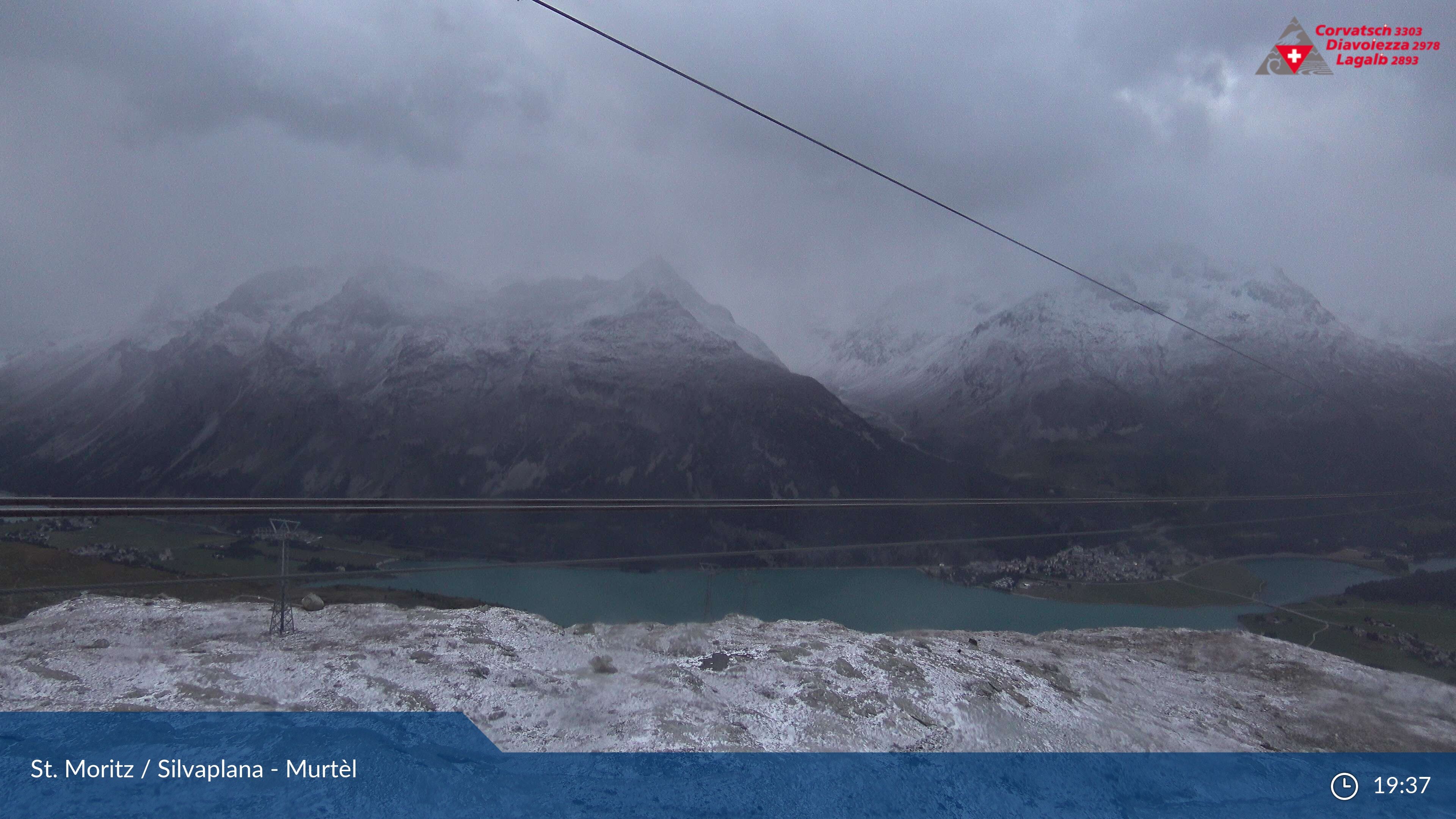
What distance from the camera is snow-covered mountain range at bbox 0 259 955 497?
360 ft

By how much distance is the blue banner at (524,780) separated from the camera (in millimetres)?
3531

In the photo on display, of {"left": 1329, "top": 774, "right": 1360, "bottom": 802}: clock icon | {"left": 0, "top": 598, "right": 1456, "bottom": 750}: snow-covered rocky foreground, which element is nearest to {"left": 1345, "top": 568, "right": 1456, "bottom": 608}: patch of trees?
{"left": 0, "top": 598, "right": 1456, "bottom": 750}: snow-covered rocky foreground

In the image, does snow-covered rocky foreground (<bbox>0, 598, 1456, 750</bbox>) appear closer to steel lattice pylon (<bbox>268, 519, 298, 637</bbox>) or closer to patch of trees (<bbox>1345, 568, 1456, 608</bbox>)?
steel lattice pylon (<bbox>268, 519, 298, 637</bbox>)

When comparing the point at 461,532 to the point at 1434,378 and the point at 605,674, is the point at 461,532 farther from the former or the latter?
the point at 1434,378

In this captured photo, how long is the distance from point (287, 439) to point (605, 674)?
14356 cm

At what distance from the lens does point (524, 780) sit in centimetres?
396

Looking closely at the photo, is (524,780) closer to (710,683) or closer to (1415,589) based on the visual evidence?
(710,683)

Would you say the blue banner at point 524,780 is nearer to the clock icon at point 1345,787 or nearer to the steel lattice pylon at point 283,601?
the clock icon at point 1345,787

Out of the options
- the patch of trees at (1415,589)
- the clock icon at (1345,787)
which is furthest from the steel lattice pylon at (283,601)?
the patch of trees at (1415,589)

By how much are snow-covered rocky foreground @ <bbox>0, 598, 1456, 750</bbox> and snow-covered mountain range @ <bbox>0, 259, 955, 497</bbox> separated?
95.2 meters

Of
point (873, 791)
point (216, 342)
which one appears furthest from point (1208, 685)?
point (216, 342)

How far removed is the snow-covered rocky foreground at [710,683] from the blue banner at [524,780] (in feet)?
0.66

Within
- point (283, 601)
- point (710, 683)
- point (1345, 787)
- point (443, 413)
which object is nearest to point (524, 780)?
point (710, 683)

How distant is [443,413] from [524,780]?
140m
